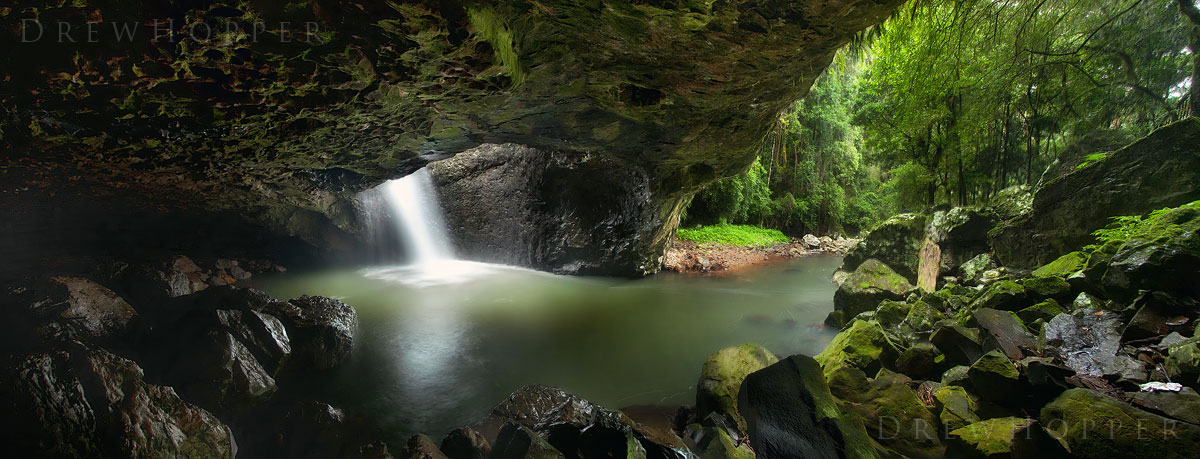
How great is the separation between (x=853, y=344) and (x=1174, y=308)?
2.11m

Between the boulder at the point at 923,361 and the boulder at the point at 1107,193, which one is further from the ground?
the boulder at the point at 1107,193

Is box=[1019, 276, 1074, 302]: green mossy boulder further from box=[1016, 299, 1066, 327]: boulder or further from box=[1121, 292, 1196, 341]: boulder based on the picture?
box=[1121, 292, 1196, 341]: boulder

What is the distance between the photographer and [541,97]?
203 inches

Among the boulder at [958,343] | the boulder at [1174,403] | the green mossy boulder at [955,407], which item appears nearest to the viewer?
the boulder at [1174,403]

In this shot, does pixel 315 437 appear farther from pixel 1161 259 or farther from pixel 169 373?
pixel 1161 259

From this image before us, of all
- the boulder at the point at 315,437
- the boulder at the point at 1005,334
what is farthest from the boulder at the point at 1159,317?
the boulder at the point at 315,437

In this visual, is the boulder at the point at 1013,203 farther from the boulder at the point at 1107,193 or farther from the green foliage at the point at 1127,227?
the green foliage at the point at 1127,227

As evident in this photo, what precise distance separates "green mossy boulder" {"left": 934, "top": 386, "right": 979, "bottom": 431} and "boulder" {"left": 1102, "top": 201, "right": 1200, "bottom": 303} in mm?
1831

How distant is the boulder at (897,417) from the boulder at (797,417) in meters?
0.23

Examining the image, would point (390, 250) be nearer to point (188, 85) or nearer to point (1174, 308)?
point (188, 85)

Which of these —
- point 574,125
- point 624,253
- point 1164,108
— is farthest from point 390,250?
point 1164,108

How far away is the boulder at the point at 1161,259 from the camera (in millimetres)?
3102

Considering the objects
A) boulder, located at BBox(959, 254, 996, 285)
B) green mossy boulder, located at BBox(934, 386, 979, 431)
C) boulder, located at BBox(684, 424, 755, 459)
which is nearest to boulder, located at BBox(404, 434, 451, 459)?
boulder, located at BBox(684, 424, 755, 459)

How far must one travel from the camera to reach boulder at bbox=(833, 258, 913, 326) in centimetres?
631
